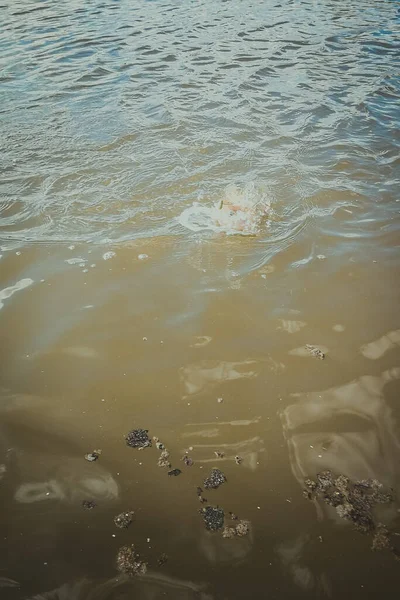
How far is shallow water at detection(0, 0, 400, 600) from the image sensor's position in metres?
2.05

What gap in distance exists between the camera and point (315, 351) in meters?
3.08

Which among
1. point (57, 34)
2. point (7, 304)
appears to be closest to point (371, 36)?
point (57, 34)

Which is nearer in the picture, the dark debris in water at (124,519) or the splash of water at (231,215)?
the dark debris in water at (124,519)

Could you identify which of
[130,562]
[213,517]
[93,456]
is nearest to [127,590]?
[130,562]

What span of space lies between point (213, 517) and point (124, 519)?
0.50m

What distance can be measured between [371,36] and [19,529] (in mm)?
13997

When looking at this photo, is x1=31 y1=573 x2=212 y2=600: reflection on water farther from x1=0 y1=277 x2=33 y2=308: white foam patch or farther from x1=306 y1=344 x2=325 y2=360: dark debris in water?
x1=0 y1=277 x2=33 y2=308: white foam patch

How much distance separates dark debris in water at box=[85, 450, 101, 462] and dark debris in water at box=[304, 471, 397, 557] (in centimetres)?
130

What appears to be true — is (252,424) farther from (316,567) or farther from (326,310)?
(326,310)

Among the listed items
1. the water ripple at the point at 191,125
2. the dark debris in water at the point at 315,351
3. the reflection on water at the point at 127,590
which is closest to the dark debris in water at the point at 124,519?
the reflection on water at the point at 127,590

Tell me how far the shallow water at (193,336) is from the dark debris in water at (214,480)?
0.04 meters

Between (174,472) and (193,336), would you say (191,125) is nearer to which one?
(193,336)

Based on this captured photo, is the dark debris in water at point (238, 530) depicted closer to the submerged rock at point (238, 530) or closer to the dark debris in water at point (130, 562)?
the submerged rock at point (238, 530)

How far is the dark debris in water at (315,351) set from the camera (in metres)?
3.04
